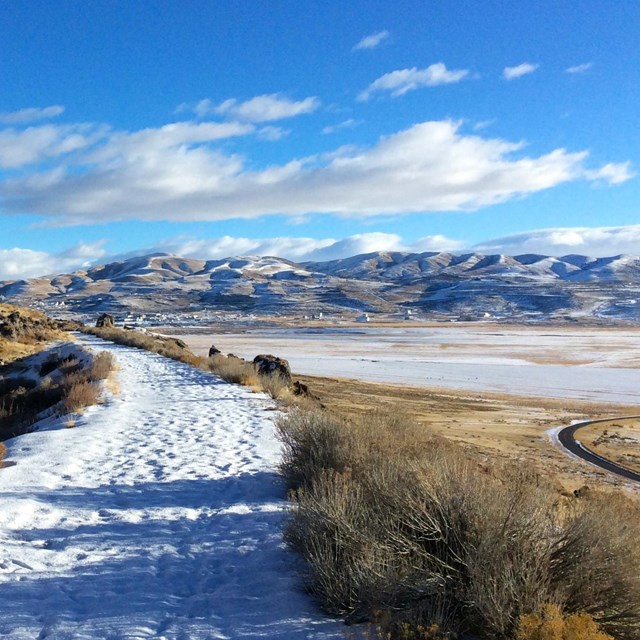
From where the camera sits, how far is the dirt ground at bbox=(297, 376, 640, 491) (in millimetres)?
13688

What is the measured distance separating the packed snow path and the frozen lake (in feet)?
72.8

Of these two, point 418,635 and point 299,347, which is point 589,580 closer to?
point 418,635

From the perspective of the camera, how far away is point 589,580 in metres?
3.48

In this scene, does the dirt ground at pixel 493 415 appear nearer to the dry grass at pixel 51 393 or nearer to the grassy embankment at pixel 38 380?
the dry grass at pixel 51 393

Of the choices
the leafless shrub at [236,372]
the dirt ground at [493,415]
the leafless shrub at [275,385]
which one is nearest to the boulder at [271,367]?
the leafless shrub at [236,372]

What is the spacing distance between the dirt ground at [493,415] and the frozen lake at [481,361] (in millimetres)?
3290

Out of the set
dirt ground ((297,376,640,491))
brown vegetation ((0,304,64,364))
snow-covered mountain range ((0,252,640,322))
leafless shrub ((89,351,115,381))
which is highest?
snow-covered mountain range ((0,252,640,322))

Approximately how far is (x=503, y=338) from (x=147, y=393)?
54.7m

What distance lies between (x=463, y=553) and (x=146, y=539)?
3010 millimetres

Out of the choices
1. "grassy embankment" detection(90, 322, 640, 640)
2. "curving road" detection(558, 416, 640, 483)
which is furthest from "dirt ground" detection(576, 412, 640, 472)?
"grassy embankment" detection(90, 322, 640, 640)

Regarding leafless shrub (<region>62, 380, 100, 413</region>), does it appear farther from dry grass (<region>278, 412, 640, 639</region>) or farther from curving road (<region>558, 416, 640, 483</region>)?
curving road (<region>558, 416, 640, 483</region>)

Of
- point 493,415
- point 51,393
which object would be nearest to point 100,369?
point 51,393

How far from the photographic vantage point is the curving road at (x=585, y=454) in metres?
13.8

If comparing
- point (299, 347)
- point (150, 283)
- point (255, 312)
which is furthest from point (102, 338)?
point (150, 283)
